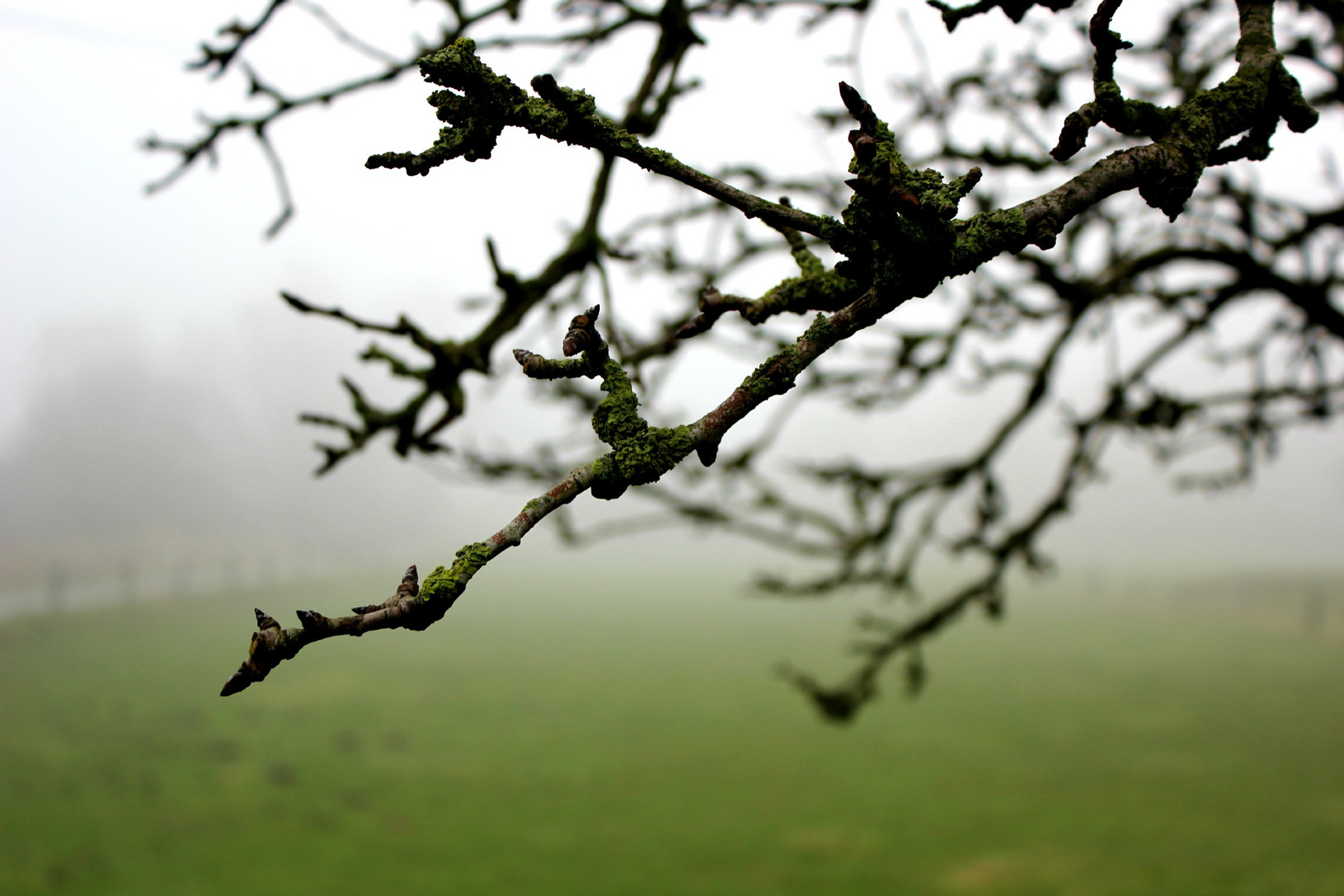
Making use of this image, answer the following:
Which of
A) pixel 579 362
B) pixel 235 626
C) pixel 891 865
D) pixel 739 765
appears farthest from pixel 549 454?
pixel 235 626

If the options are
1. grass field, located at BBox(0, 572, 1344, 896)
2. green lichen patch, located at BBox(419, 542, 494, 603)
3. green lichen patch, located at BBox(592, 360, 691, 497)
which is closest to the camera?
green lichen patch, located at BBox(419, 542, 494, 603)

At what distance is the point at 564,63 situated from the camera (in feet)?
9.09

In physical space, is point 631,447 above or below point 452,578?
above

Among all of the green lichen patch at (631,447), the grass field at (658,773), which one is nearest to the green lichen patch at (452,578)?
the green lichen patch at (631,447)

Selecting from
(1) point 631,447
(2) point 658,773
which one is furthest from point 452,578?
(2) point 658,773

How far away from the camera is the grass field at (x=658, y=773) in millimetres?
9219

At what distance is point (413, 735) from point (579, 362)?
15.7m

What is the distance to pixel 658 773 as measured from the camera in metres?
12.8

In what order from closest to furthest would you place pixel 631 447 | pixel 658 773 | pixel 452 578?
pixel 452 578 < pixel 631 447 < pixel 658 773

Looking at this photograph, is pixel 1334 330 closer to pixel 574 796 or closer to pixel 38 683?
pixel 574 796

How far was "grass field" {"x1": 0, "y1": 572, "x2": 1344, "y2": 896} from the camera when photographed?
363 inches

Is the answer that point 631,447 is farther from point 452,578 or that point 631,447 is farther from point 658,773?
point 658,773

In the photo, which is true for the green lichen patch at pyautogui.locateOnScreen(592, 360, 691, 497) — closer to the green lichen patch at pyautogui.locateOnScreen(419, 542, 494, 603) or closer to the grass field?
the green lichen patch at pyautogui.locateOnScreen(419, 542, 494, 603)

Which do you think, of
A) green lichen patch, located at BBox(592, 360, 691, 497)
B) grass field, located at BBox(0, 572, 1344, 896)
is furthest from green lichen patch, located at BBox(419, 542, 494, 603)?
grass field, located at BBox(0, 572, 1344, 896)
